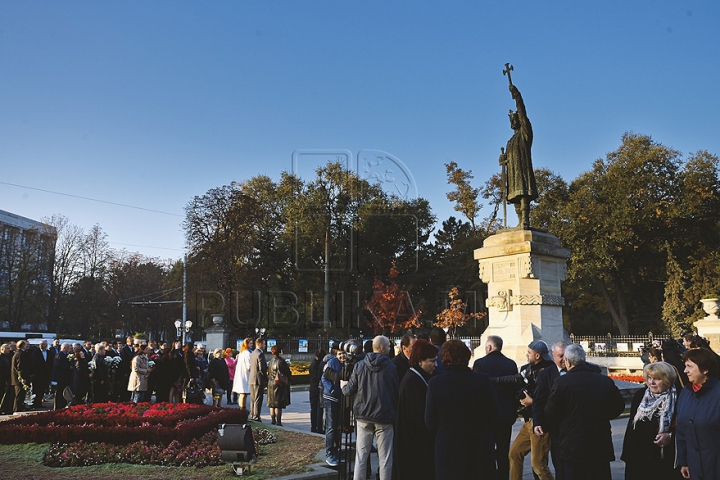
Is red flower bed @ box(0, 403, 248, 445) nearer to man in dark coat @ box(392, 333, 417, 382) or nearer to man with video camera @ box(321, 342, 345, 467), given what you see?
man with video camera @ box(321, 342, 345, 467)

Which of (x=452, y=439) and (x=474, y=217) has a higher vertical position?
(x=474, y=217)

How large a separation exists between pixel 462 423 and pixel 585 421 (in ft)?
4.18

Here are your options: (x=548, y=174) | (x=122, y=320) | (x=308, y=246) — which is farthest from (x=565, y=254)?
(x=122, y=320)

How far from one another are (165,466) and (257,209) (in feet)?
145

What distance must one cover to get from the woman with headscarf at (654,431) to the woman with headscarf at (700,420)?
43cm

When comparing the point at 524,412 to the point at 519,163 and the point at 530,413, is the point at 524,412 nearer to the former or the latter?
the point at 530,413

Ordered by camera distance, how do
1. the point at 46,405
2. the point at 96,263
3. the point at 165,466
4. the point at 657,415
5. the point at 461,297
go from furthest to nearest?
the point at 96,263 → the point at 461,297 → the point at 46,405 → the point at 165,466 → the point at 657,415

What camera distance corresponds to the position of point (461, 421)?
201 inches

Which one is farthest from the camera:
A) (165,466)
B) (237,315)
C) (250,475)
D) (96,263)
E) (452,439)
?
(96,263)

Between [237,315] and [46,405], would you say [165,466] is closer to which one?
[46,405]

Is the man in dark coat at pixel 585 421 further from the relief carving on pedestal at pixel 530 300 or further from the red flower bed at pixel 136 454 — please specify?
the relief carving on pedestal at pixel 530 300

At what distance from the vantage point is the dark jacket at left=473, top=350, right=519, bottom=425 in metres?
6.79

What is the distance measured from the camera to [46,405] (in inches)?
739

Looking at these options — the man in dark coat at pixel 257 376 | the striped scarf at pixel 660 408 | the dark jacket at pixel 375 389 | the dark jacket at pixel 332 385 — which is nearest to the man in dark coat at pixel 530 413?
the dark jacket at pixel 375 389
